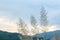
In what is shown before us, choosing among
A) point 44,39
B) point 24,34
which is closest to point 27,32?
point 24,34

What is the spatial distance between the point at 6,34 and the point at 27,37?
16.1 feet

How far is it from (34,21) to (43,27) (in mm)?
1908

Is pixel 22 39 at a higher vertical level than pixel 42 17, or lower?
lower

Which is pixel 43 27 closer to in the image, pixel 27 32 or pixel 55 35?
pixel 27 32

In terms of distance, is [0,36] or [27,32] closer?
[0,36]

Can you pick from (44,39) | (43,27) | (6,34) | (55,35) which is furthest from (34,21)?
(55,35)

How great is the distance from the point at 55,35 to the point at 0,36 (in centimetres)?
1583

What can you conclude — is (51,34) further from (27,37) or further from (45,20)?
(45,20)

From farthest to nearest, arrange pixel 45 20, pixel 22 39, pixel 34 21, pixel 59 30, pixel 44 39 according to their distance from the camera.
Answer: pixel 59 30 → pixel 44 39 → pixel 22 39 → pixel 34 21 → pixel 45 20

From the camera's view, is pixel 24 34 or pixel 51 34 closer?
pixel 24 34

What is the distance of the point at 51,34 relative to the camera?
153 feet

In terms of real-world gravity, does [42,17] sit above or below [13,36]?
above

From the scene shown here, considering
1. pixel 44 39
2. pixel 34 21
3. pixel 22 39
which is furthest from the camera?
pixel 44 39

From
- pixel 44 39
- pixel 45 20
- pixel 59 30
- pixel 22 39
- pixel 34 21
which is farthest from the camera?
pixel 59 30
